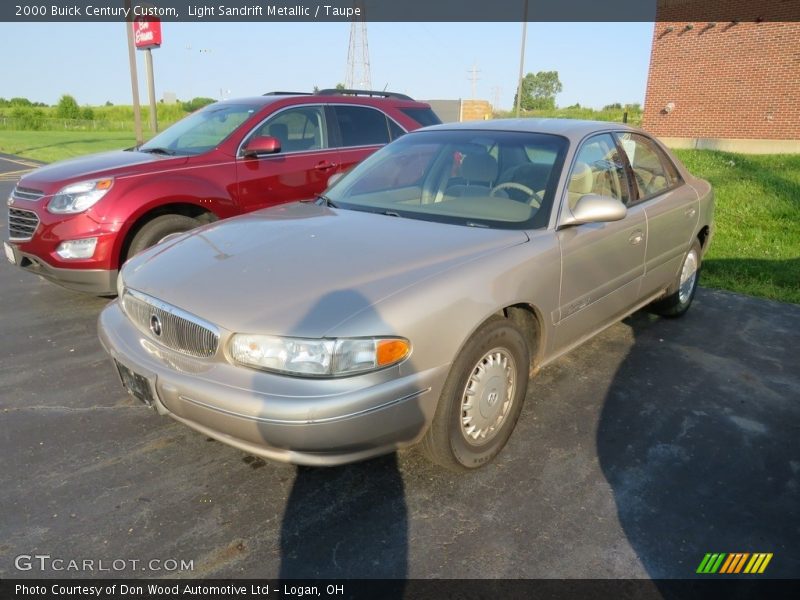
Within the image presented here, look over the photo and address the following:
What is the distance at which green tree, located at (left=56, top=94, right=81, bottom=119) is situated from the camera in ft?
199

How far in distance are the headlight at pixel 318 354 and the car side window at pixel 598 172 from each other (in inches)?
63.4

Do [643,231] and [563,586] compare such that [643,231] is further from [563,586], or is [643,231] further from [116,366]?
[116,366]

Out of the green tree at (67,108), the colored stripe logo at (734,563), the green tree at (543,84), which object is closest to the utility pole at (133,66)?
the colored stripe logo at (734,563)

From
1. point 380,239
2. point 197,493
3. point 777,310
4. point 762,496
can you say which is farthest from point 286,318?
point 777,310

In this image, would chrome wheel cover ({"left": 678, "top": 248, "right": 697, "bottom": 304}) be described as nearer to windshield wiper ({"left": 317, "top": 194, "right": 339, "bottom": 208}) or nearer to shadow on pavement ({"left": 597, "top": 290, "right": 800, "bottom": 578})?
shadow on pavement ({"left": 597, "top": 290, "right": 800, "bottom": 578})

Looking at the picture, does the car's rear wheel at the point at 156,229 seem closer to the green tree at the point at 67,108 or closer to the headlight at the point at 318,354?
the headlight at the point at 318,354

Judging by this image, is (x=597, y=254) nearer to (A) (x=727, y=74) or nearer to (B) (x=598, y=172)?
(B) (x=598, y=172)

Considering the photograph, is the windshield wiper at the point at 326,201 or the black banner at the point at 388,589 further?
the windshield wiper at the point at 326,201

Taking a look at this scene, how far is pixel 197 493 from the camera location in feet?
8.91

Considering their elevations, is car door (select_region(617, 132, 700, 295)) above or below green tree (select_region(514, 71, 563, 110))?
below

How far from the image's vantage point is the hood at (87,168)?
15.6 feet

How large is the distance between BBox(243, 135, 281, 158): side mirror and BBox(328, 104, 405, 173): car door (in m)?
0.88

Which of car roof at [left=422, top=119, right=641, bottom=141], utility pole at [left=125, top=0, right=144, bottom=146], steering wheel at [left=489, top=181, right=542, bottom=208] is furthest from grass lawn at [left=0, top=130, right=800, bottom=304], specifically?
utility pole at [left=125, top=0, right=144, bottom=146]

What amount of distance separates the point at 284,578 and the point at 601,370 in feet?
8.74
